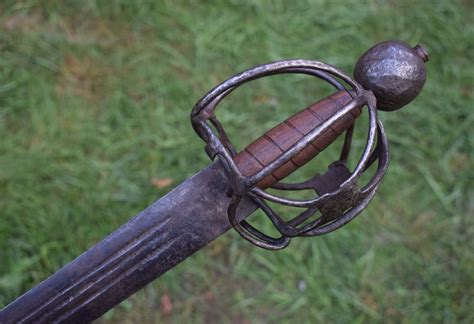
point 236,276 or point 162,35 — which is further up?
point 162,35

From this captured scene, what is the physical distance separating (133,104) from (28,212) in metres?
0.55

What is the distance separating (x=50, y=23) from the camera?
212 centimetres

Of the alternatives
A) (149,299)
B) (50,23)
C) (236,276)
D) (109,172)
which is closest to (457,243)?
(236,276)

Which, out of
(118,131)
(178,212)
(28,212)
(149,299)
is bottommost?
(149,299)

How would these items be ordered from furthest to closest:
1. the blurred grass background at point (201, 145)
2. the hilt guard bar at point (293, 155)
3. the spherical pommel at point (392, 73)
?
the blurred grass background at point (201, 145)
the spherical pommel at point (392, 73)
the hilt guard bar at point (293, 155)

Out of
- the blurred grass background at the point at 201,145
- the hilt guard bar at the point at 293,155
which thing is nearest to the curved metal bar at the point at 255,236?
the hilt guard bar at the point at 293,155

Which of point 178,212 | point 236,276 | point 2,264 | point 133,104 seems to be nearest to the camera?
point 178,212

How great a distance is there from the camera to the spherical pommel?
0.98m

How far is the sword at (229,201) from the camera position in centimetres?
93

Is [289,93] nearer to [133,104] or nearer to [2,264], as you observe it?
[133,104]

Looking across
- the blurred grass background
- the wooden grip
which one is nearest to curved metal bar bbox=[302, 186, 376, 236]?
the wooden grip

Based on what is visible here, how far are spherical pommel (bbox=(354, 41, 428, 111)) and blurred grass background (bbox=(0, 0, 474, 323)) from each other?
3.37ft

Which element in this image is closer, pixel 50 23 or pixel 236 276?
pixel 236 276

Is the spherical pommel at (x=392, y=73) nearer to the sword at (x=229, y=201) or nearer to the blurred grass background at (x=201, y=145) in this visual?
the sword at (x=229, y=201)
